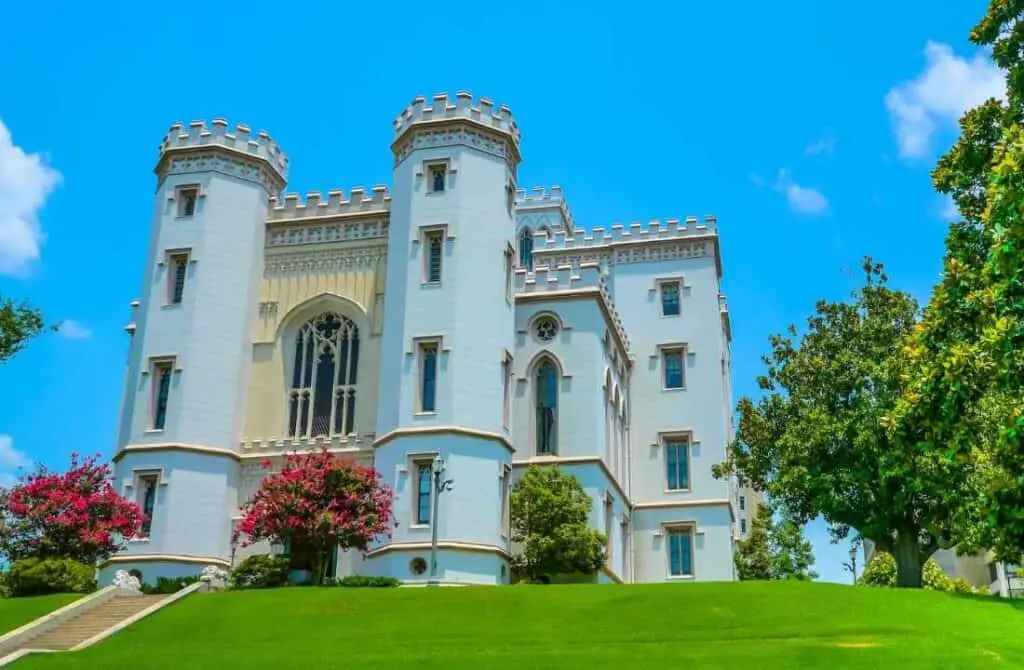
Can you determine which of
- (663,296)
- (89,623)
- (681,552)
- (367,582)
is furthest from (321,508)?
(663,296)

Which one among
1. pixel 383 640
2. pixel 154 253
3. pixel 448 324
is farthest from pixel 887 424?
pixel 154 253

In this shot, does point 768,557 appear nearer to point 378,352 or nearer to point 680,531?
point 680,531

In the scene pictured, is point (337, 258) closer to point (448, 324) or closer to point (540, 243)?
point (448, 324)

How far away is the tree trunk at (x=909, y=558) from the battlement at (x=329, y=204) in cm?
2298

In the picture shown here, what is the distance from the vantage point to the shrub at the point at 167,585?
35.3 meters

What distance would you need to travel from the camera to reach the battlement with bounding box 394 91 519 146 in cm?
4159

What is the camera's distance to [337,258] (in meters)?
42.9

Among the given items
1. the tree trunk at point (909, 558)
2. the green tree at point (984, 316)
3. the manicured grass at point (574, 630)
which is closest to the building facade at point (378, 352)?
the manicured grass at point (574, 630)

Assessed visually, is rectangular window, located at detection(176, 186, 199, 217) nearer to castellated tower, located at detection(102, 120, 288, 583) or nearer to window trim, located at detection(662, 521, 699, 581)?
castellated tower, located at detection(102, 120, 288, 583)

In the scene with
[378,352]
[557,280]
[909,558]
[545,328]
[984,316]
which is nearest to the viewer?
[984,316]

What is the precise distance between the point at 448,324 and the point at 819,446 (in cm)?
1353

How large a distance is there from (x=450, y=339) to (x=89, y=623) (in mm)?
15220

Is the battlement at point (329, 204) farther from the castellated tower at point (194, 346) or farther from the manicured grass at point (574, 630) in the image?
the manicured grass at point (574, 630)

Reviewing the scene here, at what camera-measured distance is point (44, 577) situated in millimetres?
34219
